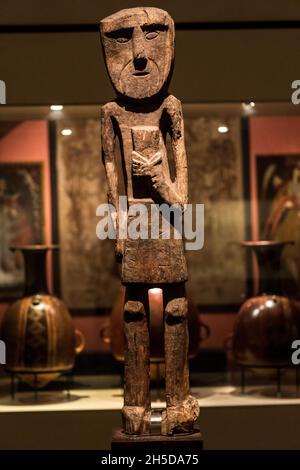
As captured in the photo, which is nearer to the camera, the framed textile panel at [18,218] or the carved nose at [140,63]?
the carved nose at [140,63]

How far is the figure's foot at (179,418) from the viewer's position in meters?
4.12

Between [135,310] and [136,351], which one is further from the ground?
[135,310]

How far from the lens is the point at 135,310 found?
13.7 feet

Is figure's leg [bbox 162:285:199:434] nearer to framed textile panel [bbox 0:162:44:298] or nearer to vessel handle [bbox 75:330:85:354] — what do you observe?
vessel handle [bbox 75:330:85:354]

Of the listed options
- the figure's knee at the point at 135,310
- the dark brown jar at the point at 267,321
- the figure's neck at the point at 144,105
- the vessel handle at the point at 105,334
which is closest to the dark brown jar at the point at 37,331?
the vessel handle at the point at 105,334

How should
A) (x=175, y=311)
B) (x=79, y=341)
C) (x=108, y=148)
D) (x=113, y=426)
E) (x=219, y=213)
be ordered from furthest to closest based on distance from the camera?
1. (x=219, y=213)
2. (x=79, y=341)
3. (x=113, y=426)
4. (x=108, y=148)
5. (x=175, y=311)

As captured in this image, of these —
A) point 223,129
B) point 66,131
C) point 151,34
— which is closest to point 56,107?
point 66,131

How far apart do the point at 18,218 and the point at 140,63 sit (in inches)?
76.8

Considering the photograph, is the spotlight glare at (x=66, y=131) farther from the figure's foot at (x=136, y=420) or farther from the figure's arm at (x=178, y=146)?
the figure's foot at (x=136, y=420)

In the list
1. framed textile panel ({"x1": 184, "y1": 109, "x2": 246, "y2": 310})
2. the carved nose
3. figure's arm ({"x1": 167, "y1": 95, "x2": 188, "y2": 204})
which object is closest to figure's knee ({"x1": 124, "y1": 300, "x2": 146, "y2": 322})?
figure's arm ({"x1": 167, "y1": 95, "x2": 188, "y2": 204})

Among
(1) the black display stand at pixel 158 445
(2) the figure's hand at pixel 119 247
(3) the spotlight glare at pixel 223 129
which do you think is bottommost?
(1) the black display stand at pixel 158 445

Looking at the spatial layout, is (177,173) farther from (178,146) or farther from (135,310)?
(135,310)

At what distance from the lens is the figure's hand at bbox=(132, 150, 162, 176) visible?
13.6 ft

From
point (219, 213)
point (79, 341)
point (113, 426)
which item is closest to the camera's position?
point (113, 426)
